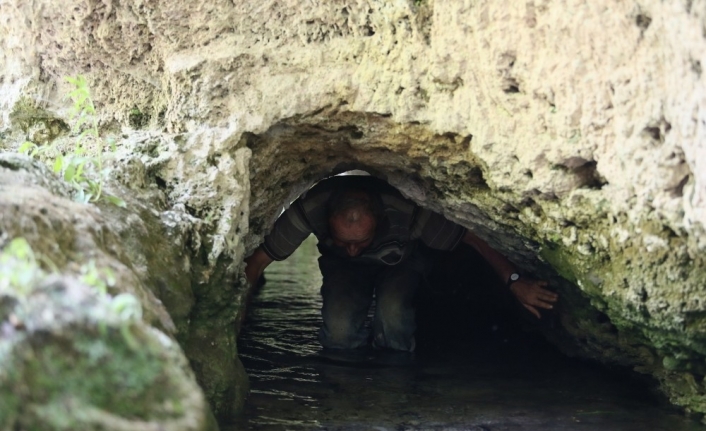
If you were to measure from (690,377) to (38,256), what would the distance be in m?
2.52

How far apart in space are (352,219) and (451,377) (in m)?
0.94

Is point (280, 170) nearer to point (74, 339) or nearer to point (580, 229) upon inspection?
point (580, 229)

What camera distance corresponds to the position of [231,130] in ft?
9.84

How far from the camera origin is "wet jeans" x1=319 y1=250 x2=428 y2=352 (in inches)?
174

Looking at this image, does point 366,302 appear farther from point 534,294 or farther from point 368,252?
point 534,294

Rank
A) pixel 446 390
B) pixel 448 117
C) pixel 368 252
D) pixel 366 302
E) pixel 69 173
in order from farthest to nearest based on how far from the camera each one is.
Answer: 1. pixel 366 302
2. pixel 368 252
3. pixel 446 390
4. pixel 448 117
5. pixel 69 173

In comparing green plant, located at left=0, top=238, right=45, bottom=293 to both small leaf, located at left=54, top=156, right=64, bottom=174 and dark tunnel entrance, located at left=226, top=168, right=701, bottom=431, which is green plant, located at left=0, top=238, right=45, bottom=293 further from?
dark tunnel entrance, located at left=226, top=168, right=701, bottom=431

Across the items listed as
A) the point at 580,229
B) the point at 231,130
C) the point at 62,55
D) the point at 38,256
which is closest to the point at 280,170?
the point at 231,130

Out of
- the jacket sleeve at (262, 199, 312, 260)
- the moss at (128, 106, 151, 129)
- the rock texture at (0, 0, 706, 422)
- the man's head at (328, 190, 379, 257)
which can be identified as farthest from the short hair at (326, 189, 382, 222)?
the moss at (128, 106, 151, 129)

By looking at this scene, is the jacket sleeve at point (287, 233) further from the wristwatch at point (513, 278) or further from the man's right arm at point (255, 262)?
the wristwatch at point (513, 278)

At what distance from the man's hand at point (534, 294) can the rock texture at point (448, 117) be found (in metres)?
0.07

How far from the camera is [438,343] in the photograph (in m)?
4.59

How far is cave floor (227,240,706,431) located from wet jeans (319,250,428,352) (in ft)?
0.48

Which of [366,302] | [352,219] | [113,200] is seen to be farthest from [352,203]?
[113,200]
